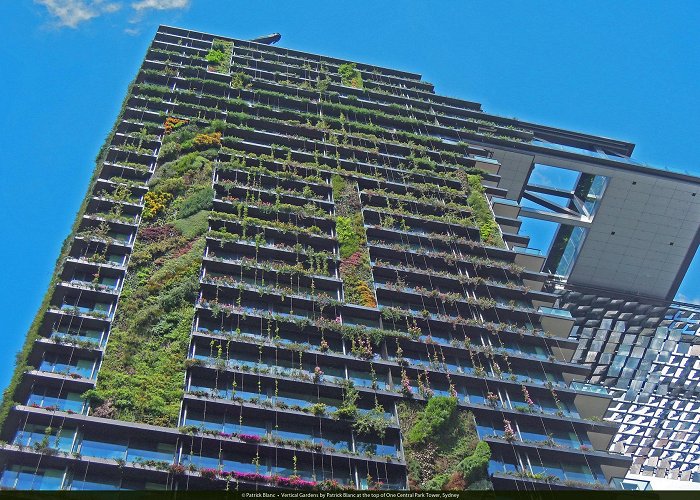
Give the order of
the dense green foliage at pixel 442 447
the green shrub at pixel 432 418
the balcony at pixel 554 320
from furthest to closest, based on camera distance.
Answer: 1. the balcony at pixel 554 320
2. the green shrub at pixel 432 418
3. the dense green foliage at pixel 442 447

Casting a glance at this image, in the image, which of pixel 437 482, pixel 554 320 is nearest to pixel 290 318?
pixel 437 482

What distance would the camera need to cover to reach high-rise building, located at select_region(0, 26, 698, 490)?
3875 cm

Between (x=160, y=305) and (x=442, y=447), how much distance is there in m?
18.0

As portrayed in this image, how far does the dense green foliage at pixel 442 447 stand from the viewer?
40.0 m

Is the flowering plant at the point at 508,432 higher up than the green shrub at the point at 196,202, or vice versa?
the green shrub at the point at 196,202

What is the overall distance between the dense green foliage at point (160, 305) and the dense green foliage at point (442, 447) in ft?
41.3

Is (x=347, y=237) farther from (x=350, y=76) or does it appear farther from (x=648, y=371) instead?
(x=648, y=371)

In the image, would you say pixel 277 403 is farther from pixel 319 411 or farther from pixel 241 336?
pixel 241 336

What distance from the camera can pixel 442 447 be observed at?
41656 millimetres

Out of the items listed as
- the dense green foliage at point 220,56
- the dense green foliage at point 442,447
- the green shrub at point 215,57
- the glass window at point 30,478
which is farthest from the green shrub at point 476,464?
the green shrub at point 215,57

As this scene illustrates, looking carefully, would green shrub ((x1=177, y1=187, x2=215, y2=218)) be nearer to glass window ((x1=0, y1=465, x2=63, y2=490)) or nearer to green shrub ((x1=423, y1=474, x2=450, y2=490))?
glass window ((x1=0, y1=465, x2=63, y2=490))

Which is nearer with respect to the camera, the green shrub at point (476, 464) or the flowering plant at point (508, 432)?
the green shrub at point (476, 464)

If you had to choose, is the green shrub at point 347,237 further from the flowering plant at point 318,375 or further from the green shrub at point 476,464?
the green shrub at point 476,464

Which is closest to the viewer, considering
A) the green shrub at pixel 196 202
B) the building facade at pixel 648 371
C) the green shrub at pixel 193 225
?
the green shrub at pixel 193 225
